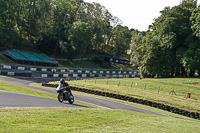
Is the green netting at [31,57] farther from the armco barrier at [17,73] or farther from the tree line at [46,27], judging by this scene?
the armco barrier at [17,73]

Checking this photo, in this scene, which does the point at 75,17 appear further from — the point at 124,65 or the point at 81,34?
the point at 124,65

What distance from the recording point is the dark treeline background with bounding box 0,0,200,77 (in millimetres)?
51375

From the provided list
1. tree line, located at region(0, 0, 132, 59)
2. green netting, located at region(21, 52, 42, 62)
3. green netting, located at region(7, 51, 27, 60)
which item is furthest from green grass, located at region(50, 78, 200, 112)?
tree line, located at region(0, 0, 132, 59)

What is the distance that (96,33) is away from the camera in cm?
9406

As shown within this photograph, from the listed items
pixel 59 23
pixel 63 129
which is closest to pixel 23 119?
pixel 63 129

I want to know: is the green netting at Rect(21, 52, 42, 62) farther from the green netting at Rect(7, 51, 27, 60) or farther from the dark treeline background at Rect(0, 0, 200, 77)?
the dark treeline background at Rect(0, 0, 200, 77)

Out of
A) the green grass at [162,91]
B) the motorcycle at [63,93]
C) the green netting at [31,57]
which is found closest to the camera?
the motorcycle at [63,93]

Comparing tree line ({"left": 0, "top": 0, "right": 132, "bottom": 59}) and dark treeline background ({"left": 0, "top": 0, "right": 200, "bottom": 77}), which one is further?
tree line ({"left": 0, "top": 0, "right": 132, "bottom": 59})

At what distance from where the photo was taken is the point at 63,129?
7609mm

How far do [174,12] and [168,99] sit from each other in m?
33.1

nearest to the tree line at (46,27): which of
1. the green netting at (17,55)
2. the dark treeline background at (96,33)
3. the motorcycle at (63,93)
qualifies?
the dark treeline background at (96,33)

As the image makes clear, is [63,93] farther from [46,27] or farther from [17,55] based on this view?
[46,27]

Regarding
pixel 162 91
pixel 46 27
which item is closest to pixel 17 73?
pixel 162 91

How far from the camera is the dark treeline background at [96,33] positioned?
51.4 meters
